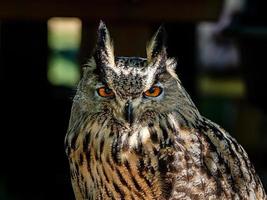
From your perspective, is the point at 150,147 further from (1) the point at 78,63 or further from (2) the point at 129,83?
(1) the point at 78,63

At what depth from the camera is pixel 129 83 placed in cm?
341

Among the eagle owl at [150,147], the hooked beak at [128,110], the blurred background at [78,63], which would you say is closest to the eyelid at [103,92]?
the eagle owl at [150,147]

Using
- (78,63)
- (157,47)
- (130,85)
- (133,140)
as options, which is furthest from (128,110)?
(78,63)

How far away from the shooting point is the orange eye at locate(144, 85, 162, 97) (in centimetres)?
351

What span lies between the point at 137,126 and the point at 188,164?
285 mm

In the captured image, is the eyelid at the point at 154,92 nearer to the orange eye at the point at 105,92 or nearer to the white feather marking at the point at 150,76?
the white feather marking at the point at 150,76

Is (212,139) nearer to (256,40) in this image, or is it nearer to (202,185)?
(202,185)

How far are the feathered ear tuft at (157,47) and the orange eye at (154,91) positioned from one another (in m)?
0.12

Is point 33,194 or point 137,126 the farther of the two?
point 33,194

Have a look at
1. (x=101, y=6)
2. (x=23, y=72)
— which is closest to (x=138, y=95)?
(x=101, y=6)

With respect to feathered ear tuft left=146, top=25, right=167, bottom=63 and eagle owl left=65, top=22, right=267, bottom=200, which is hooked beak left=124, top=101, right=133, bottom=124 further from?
feathered ear tuft left=146, top=25, right=167, bottom=63

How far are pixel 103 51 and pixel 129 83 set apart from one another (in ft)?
0.80

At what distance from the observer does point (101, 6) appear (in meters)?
4.70

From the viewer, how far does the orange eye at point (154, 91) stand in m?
3.51
